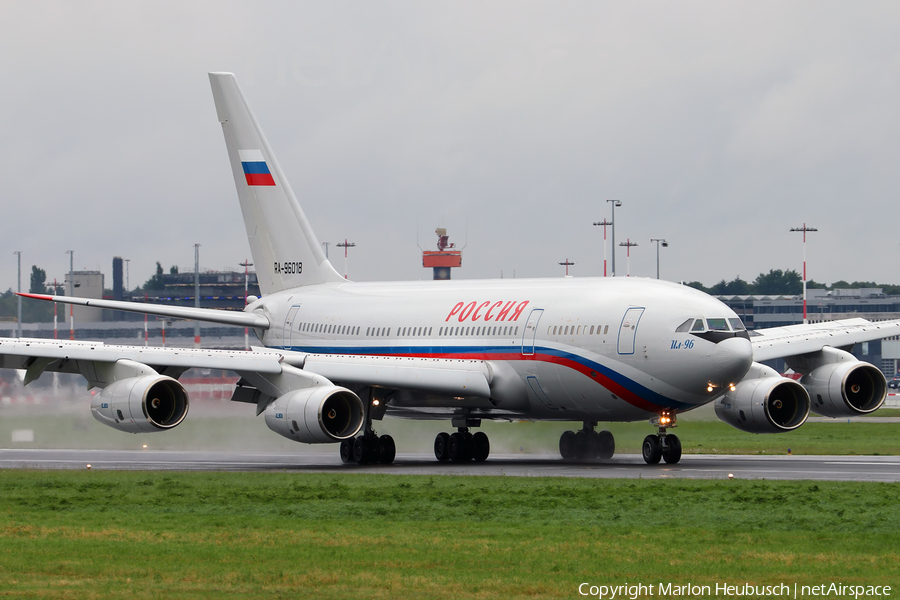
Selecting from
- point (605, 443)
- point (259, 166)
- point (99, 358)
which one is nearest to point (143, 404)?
point (99, 358)

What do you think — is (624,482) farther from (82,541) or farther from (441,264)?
(441,264)

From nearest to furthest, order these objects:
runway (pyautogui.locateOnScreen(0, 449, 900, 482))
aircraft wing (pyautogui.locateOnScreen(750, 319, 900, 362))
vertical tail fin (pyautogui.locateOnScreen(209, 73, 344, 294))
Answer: runway (pyautogui.locateOnScreen(0, 449, 900, 482)) < aircraft wing (pyautogui.locateOnScreen(750, 319, 900, 362)) < vertical tail fin (pyautogui.locateOnScreen(209, 73, 344, 294))

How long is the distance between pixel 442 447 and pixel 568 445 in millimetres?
3521

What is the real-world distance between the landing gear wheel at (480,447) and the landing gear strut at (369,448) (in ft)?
8.24

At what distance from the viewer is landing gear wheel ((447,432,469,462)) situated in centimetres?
3650

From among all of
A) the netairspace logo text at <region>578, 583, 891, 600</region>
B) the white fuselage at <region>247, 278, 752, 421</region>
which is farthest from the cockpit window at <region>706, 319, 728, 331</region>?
the netairspace logo text at <region>578, 583, 891, 600</region>

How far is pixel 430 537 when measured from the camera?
700 inches

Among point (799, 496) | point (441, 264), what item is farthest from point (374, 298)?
point (441, 264)

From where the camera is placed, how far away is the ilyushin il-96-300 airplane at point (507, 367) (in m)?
31.0

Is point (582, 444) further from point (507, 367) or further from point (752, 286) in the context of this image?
point (752, 286)

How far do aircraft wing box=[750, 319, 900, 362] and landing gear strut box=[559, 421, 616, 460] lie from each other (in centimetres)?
467

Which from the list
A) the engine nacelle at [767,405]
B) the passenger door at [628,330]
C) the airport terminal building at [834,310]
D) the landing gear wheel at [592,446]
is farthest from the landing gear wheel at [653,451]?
the airport terminal building at [834,310]

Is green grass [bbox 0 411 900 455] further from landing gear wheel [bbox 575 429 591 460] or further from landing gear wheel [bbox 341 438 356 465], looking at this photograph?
landing gear wheel [bbox 341 438 356 465]

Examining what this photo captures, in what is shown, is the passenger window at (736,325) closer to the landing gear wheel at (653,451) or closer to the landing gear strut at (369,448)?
the landing gear wheel at (653,451)
